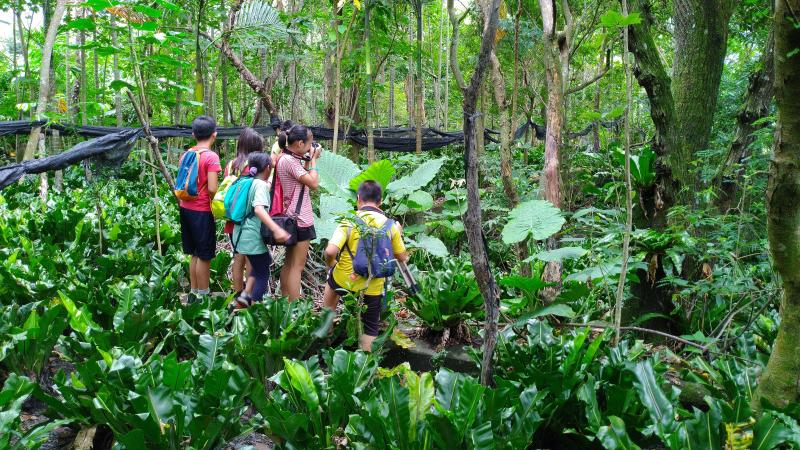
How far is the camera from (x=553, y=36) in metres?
4.08

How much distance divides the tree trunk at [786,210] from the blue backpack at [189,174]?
350 cm

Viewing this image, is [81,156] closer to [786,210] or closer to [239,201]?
[239,201]

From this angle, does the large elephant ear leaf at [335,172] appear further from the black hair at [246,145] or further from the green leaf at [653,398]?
the green leaf at [653,398]

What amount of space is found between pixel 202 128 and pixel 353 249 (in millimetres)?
1527

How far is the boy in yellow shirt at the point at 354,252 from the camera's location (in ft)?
11.9

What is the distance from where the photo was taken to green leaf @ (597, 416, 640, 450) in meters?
2.20

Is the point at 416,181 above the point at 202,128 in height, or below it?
below

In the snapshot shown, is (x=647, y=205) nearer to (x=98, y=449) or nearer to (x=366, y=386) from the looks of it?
(x=366, y=386)

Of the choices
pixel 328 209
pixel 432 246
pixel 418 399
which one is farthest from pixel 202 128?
pixel 418 399

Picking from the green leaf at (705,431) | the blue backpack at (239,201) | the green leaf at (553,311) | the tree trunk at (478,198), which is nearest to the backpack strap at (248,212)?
the blue backpack at (239,201)

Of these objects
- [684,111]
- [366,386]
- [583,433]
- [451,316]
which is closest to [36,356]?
[366,386]

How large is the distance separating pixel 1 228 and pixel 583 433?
5735 millimetres

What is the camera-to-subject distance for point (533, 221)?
10.7ft

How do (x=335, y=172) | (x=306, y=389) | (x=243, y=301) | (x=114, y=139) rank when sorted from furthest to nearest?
(x=335, y=172)
(x=114, y=139)
(x=243, y=301)
(x=306, y=389)
